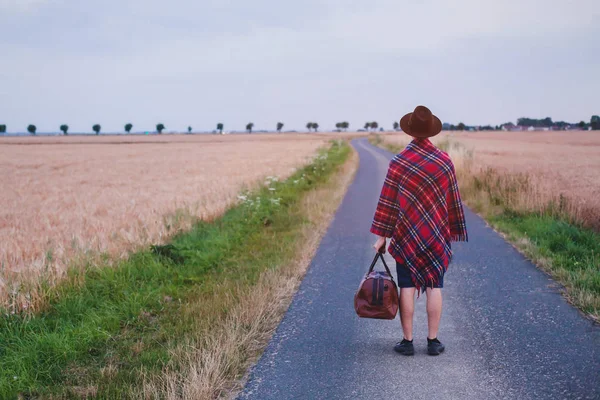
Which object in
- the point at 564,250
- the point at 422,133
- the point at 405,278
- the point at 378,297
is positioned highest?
the point at 422,133

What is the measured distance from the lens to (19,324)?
472 centimetres

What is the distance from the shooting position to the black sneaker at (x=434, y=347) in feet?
13.6

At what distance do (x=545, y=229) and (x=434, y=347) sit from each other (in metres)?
5.21

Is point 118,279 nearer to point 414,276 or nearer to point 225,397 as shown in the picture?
point 225,397

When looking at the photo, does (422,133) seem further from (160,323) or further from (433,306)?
(160,323)

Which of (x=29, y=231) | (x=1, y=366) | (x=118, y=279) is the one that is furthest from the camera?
(x=29, y=231)

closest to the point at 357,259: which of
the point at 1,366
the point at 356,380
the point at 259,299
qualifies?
the point at 259,299

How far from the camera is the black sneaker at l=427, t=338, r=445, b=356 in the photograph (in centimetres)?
415

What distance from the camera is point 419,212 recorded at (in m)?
3.99

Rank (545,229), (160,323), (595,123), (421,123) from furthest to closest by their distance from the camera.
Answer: (595,123)
(545,229)
(160,323)
(421,123)

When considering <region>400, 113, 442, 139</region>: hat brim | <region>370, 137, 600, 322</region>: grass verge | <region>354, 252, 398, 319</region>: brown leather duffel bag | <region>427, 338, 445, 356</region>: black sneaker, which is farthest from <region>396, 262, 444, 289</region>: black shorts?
<region>370, 137, 600, 322</region>: grass verge

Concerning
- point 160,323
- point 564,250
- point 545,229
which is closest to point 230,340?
point 160,323

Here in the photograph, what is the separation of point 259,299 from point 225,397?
1781 mm

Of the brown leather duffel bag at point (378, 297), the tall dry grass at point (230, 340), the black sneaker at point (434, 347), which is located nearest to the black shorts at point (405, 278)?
the brown leather duffel bag at point (378, 297)
